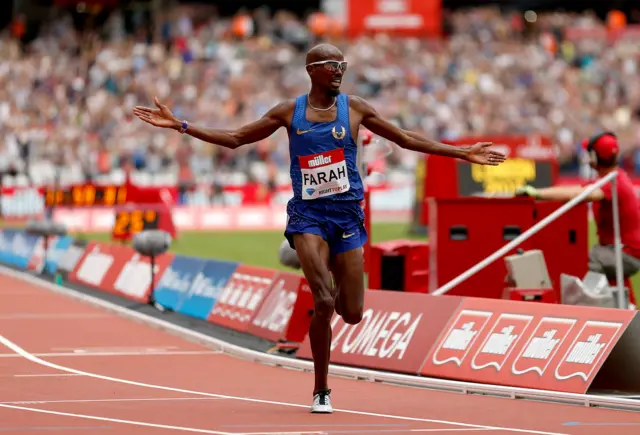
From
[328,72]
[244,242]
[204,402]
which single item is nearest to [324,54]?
[328,72]

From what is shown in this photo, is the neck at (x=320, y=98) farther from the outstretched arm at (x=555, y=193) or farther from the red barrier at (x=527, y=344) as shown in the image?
the outstretched arm at (x=555, y=193)

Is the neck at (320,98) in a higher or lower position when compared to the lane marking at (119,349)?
higher

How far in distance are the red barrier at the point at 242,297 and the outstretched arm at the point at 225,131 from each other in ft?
18.7

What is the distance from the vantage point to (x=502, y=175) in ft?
94.2

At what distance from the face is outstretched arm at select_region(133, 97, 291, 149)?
294 mm

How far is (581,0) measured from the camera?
63250mm

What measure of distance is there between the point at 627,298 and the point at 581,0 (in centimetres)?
5163

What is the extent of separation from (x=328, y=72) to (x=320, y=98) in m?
0.20

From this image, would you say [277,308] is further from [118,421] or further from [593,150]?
[118,421]

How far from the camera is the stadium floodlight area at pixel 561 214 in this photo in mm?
13070

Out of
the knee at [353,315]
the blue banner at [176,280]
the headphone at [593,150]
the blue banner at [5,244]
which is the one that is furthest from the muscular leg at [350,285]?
the blue banner at [5,244]

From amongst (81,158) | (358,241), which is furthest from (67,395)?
(81,158)

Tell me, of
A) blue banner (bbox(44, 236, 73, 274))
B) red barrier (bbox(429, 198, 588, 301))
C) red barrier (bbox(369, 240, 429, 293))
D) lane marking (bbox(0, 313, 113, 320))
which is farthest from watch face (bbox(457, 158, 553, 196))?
red barrier (bbox(429, 198, 588, 301))

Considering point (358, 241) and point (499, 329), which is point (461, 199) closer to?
point (499, 329)
